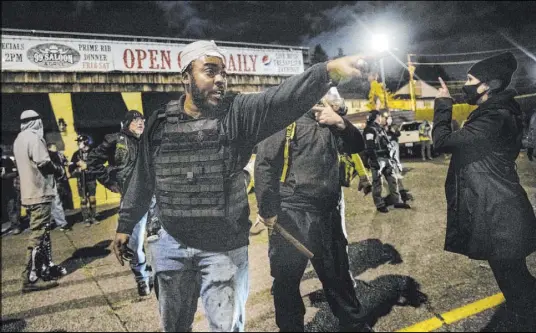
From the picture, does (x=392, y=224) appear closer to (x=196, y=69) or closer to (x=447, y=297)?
(x=447, y=297)

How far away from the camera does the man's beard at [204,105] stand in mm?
2068

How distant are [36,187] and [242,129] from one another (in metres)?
3.02

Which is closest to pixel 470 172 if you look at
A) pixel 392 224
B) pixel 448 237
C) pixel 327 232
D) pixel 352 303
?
pixel 448 237

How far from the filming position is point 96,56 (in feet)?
34.8

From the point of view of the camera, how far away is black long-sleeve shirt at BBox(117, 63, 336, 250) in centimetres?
170

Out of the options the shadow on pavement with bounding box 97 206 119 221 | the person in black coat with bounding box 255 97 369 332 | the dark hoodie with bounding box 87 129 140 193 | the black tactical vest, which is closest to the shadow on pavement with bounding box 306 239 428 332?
the person in black coat with bounding box 255 97 369 332

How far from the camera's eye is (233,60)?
40.1ft

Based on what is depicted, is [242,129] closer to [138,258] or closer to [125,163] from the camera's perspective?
[125,163]

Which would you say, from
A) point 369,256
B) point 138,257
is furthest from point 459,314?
point 138,257

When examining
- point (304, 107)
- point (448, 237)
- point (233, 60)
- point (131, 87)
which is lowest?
point (448, 237)

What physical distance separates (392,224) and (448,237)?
335cm

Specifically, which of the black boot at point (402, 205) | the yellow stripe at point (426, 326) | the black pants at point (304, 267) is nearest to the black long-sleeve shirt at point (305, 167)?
the black pants at point (304, 267)

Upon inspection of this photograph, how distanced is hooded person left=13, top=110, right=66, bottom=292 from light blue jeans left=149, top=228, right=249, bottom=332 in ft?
7.49

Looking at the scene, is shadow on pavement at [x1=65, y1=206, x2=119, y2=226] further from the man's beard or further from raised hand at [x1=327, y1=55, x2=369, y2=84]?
raised hand at [x1=327, y1=55, x2=369, y2=84]
